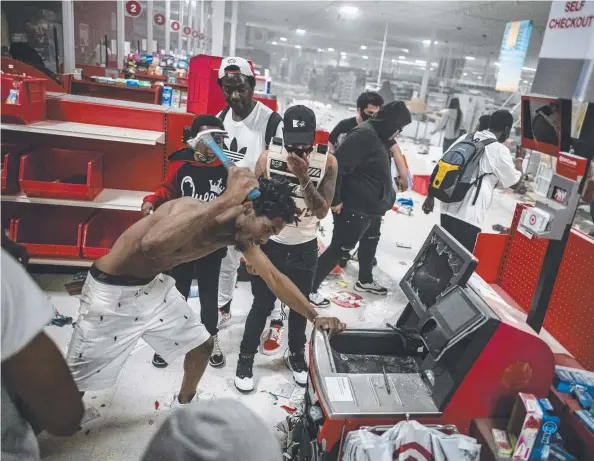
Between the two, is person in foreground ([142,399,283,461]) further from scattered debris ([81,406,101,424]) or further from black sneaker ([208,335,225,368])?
black sneaker ([208,335,225,368])

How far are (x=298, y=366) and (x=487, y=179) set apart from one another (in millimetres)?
2085

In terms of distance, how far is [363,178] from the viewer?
3672 mm

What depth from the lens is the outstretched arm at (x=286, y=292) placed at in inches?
82.4

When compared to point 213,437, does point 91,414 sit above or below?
below

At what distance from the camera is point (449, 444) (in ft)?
5.65

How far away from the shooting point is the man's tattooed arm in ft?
8.34

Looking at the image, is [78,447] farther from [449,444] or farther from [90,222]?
[90,222]

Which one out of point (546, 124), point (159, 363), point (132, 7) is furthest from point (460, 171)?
point (132, 7)

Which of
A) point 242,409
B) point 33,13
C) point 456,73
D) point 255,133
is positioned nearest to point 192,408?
point 242,409

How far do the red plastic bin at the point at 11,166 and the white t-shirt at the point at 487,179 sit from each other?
347 centimetres

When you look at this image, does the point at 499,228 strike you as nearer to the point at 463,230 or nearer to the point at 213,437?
the point at 463,230

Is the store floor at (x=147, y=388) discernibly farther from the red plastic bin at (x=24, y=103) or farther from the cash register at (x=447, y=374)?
the red plastic bin at (x=24, y=103)

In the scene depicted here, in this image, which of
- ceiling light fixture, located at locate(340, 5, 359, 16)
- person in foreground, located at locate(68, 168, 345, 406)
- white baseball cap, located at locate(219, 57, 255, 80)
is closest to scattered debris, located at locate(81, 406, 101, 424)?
person in foreground, located at locate(68, 168, 345, 406)

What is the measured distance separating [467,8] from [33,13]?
990 centimetres
